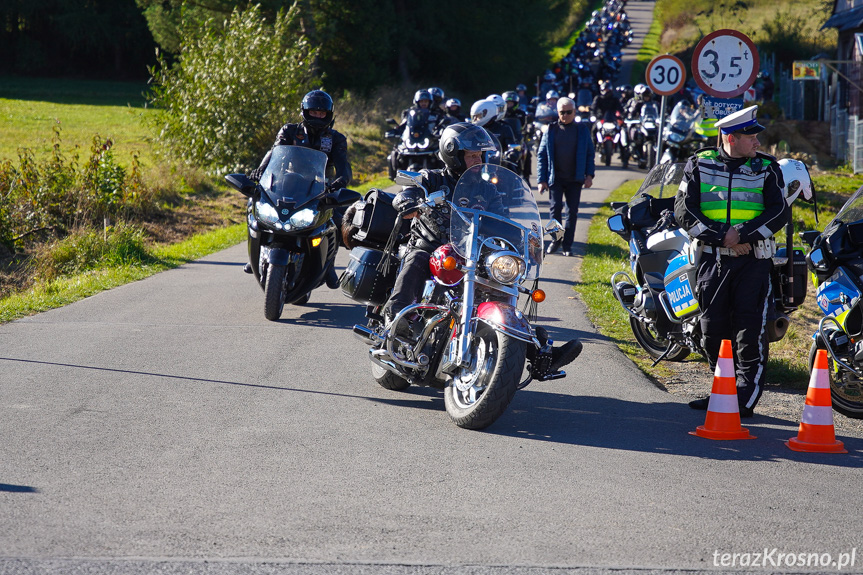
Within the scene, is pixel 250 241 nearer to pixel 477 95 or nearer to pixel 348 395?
pixel 348 395

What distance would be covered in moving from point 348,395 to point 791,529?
308 centimetres

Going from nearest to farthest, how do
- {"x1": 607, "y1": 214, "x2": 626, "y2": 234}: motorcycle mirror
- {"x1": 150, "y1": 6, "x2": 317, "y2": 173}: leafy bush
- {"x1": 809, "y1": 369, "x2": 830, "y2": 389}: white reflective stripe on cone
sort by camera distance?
{"x1": 809, "y1": 369, "x2": 830, "y2": 389}: white reflective stripe on cone < {"x1": 607, "y1": 214, "x2": 626, "y2": 234}: motorcycle mirror < {"x1": 150, "y1": 6, "x2": 317, "y2": 173}: leafy bush

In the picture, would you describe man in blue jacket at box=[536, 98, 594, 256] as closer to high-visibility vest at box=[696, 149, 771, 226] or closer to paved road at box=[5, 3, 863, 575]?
paved road at box=[5, 3, 863, 575]

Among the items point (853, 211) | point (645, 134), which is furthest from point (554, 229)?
point (645, 134)

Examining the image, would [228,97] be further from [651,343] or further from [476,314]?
[476,314]

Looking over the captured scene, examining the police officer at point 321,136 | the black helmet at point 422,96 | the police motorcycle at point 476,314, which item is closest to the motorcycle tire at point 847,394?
the police motorcycle at point 476,314

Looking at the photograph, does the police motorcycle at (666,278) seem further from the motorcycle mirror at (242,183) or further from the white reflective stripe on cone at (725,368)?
the motorcycle mirror at (242,183)

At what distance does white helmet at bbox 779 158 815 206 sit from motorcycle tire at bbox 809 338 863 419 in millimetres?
1277

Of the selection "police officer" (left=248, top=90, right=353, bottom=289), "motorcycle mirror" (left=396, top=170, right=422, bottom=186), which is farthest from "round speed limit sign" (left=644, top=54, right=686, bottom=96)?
"motorcycle mirror" (left=396, top=170, right=422, bottom=186)

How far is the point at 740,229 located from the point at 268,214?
4.41m

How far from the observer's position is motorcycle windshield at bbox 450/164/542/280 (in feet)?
18.7

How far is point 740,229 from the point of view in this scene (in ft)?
20.2

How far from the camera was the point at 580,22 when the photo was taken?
306 ft

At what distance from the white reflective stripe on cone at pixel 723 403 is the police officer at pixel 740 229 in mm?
519
